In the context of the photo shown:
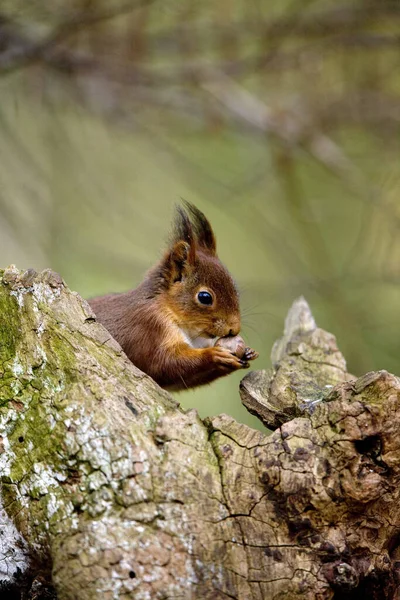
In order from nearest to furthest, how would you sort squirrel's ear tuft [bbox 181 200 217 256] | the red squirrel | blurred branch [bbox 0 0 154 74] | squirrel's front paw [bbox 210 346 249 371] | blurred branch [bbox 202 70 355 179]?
squirrel's front paw [bbox 210 346 249 371] → the red squirrel → squirrel's ear tuft [bbox 181 200 217 256] → blurred branch [bbox 0 0 154 74] → blurred branch [bbox 202 70 355 179]

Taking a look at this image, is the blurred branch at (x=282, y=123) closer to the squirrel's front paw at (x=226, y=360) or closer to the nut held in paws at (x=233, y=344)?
the nut held in paws at (x=233, y=344)

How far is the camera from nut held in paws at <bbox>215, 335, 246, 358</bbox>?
211cm

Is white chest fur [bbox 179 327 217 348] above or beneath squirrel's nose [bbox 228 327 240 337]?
beneath

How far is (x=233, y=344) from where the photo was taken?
7.22 ft

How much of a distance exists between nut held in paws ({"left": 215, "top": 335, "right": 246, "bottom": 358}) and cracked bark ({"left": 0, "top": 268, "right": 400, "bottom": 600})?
59cm

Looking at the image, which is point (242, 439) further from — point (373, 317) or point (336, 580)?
point (373, 317)

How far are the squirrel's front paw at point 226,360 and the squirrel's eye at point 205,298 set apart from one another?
0.77ft

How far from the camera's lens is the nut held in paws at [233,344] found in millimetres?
2113

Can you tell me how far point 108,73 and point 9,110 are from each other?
510 mm

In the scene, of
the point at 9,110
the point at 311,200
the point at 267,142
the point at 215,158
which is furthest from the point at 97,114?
the point at 311,200

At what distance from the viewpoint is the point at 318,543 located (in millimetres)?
1402

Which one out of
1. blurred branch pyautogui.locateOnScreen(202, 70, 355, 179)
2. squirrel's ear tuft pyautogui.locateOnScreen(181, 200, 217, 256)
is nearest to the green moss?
squirrel's ear tuft pyautogui.locateOnScreen(181, 200, 217, 256)

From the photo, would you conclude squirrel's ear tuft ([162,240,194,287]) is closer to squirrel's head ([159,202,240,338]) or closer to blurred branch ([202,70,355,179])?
squirrel's head ([159,202,240,338])

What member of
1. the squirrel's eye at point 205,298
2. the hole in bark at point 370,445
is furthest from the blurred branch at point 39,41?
the hole in bark at point 370,445
